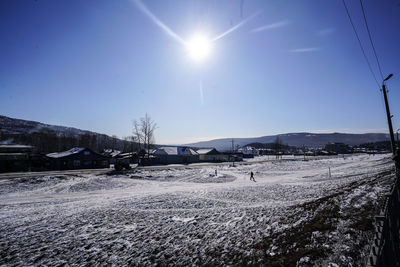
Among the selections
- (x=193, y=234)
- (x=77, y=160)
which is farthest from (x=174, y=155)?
(x=193, y=234)

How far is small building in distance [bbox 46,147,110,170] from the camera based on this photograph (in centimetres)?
4350

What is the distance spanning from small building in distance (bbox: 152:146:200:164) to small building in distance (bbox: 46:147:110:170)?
1686 centimetres

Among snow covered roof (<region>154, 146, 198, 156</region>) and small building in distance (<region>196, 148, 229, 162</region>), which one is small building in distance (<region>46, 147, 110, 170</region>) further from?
small building in distance (<region>196, 148, 229, 162</region>)

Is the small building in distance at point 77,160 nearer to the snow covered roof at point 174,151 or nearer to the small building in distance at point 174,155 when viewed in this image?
the small building in distance at point 174,155

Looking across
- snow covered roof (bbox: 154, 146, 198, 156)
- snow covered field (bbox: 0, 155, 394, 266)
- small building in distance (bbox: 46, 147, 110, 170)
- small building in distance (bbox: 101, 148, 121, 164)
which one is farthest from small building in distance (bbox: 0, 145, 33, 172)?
snow covered field (bbox: 0, 155, 394, 266)

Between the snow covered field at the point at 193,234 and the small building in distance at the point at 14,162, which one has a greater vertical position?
the small building in distance at the point at 14,162

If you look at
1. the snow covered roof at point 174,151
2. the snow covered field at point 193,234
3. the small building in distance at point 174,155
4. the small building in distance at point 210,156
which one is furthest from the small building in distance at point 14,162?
the small building in distance at point 210,156

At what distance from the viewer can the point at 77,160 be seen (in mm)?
45562

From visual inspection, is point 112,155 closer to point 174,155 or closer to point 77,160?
point 174,155

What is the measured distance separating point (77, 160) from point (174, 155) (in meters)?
29.5

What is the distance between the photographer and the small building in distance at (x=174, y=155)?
63.8m

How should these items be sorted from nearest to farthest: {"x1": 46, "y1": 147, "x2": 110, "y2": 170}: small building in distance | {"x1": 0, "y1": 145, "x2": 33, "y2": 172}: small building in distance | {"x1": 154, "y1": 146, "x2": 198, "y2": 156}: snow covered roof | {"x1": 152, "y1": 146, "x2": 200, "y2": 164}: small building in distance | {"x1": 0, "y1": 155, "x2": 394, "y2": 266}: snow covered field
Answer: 1. {"x1": 0, "y1": 155, "x2": 394, "y2": 266}: snow covered field
2. {"x1": 0, "y1": 145, "x2": 33, "y2": 172}: small building in distance
3. {"x1": 46, "y1": 147, "x2": 110, "y2": 170}: small building in distance
4. {"x1": 152, "y1": 146, "x2": 200, "y2": 164}: small building in distance
5. {"x1": 154, "y1": 146, "x2": 198, "y2": 156}: snow covered roof

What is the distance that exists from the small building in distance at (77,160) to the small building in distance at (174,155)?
55.3 ft

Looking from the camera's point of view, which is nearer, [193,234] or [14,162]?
[193,234]
